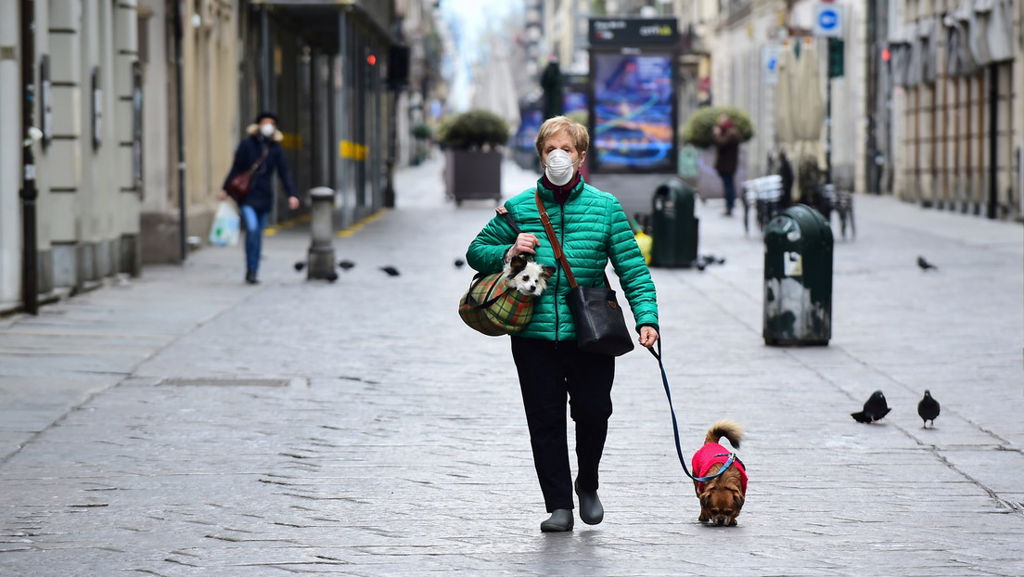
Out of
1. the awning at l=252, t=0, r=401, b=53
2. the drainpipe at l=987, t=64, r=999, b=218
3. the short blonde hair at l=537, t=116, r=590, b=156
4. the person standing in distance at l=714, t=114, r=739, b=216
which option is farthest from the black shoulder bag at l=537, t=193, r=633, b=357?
the person standing in distance at l=714, t=114, r=739, b=216

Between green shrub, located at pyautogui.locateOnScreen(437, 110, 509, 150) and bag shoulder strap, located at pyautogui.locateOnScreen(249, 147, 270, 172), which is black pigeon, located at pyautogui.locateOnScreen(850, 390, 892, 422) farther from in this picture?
green shrub, located at pyautogui.locateOnScreen(437, 110, 509, 150)

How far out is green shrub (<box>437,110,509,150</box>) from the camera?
3997 centimetres

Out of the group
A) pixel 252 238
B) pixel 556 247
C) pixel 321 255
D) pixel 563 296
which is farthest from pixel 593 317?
pixel 321 255

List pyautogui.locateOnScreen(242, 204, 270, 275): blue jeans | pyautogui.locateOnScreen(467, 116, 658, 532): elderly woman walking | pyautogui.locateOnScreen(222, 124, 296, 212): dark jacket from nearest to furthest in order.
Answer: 1. pyautogui.locateOnScreen(467, 116, 658, 532): elderly woman walking
2. pyautogui.locateOnScreen(242, 204, 270, 275): blue jeans
3. pyautogui.locateOnScreen(222, 124, 296, 212): dark jacket

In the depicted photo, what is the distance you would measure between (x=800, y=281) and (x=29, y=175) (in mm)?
6045

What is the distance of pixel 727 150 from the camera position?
34.0 metres

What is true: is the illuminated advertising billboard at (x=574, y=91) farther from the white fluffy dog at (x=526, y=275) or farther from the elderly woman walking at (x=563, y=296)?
the white fluffy dog at (x=526, y=275)

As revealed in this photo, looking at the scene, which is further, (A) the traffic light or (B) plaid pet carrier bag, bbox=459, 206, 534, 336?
(A) the traffic light

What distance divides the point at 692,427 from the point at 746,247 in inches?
589

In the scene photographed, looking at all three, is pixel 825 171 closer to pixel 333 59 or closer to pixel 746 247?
pixel 746 247

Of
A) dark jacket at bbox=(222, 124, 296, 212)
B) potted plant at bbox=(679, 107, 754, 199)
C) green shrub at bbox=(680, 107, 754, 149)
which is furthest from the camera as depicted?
green shrub at bbox=(680, 107, 754, 149)

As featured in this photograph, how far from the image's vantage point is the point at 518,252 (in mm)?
6246

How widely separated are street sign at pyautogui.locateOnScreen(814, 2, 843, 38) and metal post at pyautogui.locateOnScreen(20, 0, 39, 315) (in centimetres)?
2325

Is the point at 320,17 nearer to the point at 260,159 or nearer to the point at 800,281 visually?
the point at 260,159
